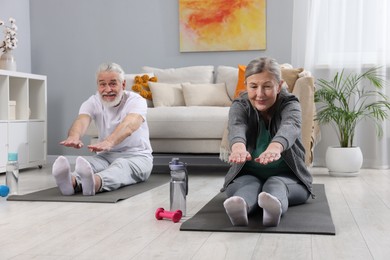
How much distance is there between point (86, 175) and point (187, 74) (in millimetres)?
2316

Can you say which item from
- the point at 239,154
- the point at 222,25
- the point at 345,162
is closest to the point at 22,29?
the point at 222,25

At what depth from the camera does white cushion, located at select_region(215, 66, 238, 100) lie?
204 inches

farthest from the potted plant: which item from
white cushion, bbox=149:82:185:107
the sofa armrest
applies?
white cushion, bbox=149:82:185:107

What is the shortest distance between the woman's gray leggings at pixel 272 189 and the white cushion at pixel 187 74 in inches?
102

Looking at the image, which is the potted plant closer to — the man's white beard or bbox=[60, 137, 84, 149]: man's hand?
the man's white beard

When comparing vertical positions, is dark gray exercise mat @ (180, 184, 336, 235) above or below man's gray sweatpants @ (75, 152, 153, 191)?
below

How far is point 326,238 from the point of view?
2164 mm

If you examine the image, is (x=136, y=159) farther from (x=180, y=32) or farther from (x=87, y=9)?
(x=87, y=9)

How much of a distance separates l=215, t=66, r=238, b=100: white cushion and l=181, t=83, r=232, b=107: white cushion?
0.23 ft

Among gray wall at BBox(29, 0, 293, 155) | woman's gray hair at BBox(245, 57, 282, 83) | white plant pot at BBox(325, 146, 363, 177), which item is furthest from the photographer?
gray wall at BBox(29, 0, 293, 155)

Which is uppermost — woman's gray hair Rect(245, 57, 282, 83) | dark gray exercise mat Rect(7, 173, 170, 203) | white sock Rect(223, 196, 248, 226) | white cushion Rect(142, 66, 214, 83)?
white cushion Rect(142, 66, 214, 83)

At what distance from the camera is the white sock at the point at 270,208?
2.26m

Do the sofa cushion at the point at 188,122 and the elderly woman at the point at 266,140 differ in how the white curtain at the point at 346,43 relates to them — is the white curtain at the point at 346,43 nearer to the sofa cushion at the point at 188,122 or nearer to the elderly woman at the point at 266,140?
the sofa cushion at the point at 188,122

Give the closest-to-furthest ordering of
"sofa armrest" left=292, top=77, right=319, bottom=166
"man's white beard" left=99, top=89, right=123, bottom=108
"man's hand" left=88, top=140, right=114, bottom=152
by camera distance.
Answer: "man's hand" left=88, top=140, right=114, bottom=152 < "man's white beard" left=99, top=89, right=123, bottom=108 < "sofa armrest" left=292, top=77, right=319, bottom=166
